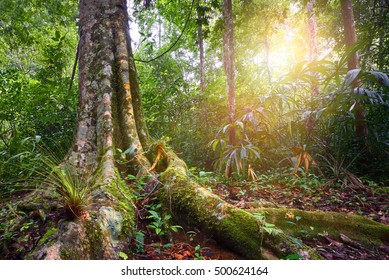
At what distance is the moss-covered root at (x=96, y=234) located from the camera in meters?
1.30

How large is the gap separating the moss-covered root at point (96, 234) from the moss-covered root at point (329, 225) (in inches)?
45.2

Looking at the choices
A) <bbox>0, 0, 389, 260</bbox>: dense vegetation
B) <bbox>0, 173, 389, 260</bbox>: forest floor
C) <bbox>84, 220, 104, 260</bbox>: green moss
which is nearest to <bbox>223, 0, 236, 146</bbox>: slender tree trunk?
<bbox>0, 0, 389, 260</bbox>: dense vegetation

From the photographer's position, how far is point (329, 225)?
2.13 meters

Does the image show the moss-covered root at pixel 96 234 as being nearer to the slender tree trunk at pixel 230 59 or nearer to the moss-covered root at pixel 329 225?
the moss-covered root at pixel 329 225

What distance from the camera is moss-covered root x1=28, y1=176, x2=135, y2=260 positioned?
1302mm

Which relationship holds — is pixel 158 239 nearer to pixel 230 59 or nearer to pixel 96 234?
pixel 96 234

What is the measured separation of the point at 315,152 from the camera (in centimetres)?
434

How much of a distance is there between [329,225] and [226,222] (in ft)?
3.35

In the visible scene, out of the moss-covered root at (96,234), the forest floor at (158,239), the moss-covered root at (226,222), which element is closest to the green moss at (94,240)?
the moss-covered root at (96,234)

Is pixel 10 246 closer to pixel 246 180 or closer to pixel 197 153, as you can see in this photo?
pixel 246 180

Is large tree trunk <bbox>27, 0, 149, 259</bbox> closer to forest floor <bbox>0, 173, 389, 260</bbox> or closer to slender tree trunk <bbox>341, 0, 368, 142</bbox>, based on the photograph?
forest floor <bbox>0, 173, 389, 260</bbox>

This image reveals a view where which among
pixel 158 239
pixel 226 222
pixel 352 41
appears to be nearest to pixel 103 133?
pixel 158 239
